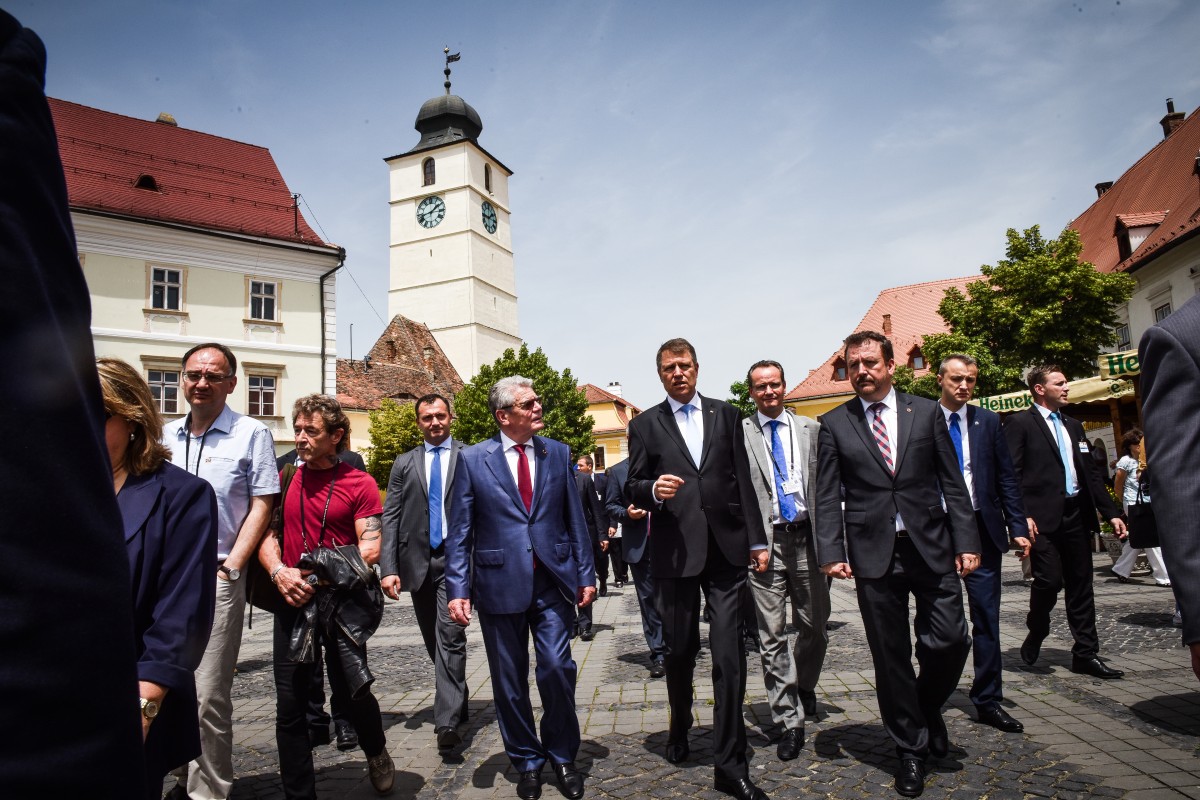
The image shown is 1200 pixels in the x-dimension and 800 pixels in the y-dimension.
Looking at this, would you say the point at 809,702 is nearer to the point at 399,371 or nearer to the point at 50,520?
the point at 50,520

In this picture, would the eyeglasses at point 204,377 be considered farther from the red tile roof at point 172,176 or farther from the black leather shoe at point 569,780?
the red tile roof at point 172,176

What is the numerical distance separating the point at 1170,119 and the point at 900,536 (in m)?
50.1

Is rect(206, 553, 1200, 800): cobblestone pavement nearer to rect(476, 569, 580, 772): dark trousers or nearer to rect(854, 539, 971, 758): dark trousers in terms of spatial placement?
rect(476, 569, 580, 772): dark trousers

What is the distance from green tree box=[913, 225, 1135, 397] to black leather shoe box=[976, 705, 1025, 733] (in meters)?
26.3

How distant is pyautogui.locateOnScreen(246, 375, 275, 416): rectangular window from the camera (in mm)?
29000

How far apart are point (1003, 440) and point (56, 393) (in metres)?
5.90

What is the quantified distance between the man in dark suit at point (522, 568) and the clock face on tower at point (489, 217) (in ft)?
224

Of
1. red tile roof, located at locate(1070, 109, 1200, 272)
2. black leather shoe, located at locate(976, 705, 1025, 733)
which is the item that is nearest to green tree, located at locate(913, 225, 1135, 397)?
red tile roof, located at locate(1070, 109, 1200, 272)

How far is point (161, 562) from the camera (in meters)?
2.26

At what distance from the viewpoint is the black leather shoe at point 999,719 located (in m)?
4.79

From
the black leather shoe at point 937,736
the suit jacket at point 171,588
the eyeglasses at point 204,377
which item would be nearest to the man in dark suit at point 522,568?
the eyeglasses at point 204,377

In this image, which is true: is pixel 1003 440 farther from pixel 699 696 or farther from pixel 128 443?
pixel 128 443

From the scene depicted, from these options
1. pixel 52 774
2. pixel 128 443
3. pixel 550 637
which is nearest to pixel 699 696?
pixel 550 637

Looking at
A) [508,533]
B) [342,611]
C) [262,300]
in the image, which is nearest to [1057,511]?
[508,533]
